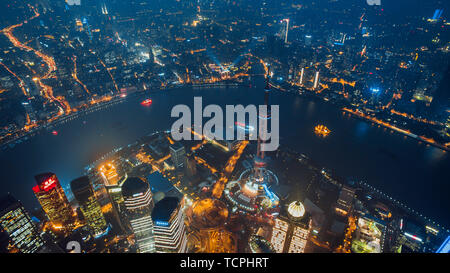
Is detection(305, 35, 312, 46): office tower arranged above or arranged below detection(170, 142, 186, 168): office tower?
above

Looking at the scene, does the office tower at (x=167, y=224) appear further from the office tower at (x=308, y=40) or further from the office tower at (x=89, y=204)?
the office tower at (x=308, y=40)

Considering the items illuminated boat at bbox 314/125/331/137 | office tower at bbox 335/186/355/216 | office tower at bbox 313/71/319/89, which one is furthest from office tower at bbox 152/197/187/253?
office tower at bbox 313/71/319/89

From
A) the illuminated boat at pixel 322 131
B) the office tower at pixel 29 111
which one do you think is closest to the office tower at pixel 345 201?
the illuminated boat at pixel 322 131

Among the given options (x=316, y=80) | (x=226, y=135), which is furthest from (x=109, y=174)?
(x=316, y=80)

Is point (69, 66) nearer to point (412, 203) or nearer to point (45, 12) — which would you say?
point (45, 12)

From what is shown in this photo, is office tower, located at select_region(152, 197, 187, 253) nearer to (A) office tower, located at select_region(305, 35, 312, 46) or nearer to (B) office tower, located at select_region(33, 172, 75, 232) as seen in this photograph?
(B) office tower, located at select_region(33, 172, 75, 232)
